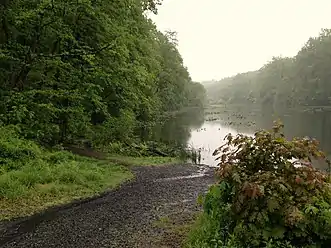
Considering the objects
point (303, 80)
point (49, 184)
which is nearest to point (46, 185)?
point (49, 184)

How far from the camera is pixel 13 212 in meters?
9.95

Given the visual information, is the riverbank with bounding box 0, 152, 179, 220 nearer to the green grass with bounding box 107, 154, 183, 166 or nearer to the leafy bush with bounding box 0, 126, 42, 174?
the leafy bush with bounding box 0, 126, 42, 174

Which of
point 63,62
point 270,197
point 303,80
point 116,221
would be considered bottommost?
point 116,221

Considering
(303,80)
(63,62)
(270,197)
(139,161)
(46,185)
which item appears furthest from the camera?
(303,80)

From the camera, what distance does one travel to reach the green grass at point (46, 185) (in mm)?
10469

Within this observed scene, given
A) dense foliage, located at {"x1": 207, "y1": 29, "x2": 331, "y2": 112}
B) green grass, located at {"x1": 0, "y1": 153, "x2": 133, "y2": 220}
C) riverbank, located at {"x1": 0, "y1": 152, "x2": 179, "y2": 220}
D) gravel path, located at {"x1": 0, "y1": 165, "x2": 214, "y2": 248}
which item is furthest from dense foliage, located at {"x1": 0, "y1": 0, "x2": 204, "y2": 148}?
dense foliage, located at {"x1": 207, "y1": 29, "x2": 331, "y2": 112}

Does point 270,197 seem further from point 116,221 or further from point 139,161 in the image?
point 139,161

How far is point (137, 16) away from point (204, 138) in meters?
18.8

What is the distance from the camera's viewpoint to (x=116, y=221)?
959cm

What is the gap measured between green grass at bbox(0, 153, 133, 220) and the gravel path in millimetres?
560

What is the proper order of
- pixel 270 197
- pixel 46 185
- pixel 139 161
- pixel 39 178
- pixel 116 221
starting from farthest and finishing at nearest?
pixel 139 161
pixel 39 178
pixel 46 185
pixel 116 221
pixel 270 197

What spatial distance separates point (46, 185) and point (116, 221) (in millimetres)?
3284

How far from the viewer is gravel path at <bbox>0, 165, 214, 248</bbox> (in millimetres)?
8219

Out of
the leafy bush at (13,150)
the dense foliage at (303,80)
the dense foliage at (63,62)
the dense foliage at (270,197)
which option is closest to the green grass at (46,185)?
the leafy bush at (13,150)
